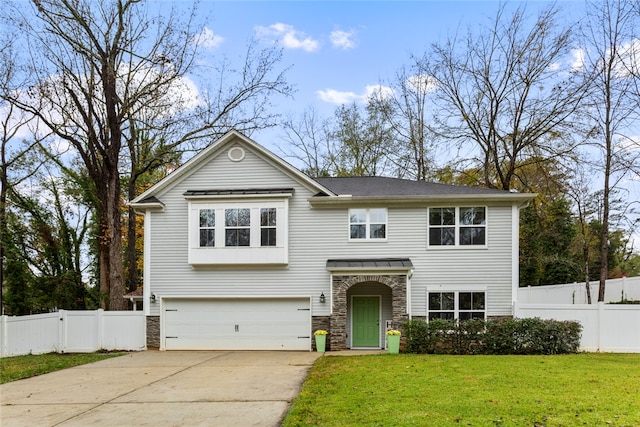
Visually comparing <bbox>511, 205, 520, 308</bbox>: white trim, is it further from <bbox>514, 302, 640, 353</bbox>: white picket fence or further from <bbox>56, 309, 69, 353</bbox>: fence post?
<bbox>56, 309, 69, 353</bbox>: fence post

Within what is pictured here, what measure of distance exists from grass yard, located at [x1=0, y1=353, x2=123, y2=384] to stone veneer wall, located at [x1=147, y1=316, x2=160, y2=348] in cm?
136

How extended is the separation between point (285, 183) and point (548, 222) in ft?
57.9

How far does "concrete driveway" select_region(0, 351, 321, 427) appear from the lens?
7156 mm

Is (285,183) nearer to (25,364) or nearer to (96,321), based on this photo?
(96,321)

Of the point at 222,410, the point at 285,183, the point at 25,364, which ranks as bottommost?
the point at 25,364

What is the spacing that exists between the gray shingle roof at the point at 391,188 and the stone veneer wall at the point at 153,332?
7.83 m

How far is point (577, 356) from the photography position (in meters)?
12.8

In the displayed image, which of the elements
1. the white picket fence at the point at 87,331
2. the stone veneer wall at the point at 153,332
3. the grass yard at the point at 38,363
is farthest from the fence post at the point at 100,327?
the stone veneer wall at the point at 153,332

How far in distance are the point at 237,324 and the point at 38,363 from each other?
600 cm

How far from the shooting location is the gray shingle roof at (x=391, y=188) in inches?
638

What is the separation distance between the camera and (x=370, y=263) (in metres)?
15.8

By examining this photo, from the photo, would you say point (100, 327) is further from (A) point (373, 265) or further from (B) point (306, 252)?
(A) point (373, 265)

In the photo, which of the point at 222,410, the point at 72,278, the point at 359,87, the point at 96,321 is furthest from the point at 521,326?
the point at 72,278

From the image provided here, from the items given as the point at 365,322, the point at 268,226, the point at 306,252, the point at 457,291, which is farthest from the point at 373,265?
the point at 268,226
